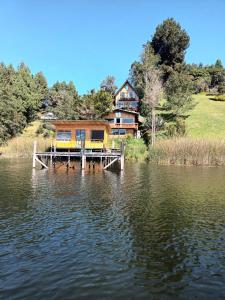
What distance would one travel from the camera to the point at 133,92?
3164 inches

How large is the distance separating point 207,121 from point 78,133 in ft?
110

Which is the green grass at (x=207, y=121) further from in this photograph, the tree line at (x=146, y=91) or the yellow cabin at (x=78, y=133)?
the yellow cabin at (x=78, y=133)

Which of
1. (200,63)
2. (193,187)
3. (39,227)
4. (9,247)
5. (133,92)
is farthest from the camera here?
(200,63)

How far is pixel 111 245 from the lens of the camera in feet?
40.1

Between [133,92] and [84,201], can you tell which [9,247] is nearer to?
[84,201]

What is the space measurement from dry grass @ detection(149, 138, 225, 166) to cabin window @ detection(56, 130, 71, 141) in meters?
14.1

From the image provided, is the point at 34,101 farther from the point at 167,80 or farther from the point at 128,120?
the point at 167,80

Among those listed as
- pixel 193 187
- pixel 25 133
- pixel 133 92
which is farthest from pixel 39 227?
pixel 133 92

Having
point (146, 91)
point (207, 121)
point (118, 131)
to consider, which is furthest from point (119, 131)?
point (207, 121)

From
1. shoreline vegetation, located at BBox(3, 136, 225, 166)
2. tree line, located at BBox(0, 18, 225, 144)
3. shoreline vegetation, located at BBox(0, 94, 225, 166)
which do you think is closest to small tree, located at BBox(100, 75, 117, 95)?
tree line, located at BBox(0, 18, 225, 144)

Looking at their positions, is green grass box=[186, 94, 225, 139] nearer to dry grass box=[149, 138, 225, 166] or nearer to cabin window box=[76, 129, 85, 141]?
dry grass box=[149, 138, 225, 166]

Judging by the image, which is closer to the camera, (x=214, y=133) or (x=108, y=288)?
(x=108, y=288)

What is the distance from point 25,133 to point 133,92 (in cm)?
2792

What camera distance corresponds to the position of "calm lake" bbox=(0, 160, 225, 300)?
29.4 ft
